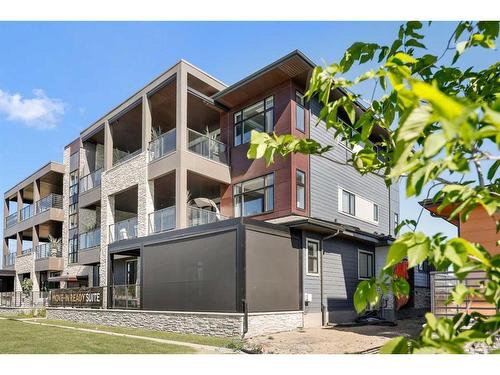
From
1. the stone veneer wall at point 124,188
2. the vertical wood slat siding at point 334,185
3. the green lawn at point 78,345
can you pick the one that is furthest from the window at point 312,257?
the stone veneer wall at point 124,188

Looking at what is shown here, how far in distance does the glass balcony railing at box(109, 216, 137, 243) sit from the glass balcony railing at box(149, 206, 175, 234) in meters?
1.56

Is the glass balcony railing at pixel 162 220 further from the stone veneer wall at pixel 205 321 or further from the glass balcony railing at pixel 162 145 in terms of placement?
the stone veneer wall at pixel 205 321

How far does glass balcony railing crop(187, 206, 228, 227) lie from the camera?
17781 mm

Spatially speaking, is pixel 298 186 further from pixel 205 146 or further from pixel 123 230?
pixel 123 230

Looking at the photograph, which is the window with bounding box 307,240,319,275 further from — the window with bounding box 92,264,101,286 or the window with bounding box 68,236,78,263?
the window with bounding box 68,236,78,263

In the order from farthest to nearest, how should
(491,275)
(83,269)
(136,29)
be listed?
(83,269), (136,29), (491,275)

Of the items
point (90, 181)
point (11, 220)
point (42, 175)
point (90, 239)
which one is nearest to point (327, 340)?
point (90, 239)

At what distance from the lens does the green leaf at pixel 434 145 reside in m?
1.42

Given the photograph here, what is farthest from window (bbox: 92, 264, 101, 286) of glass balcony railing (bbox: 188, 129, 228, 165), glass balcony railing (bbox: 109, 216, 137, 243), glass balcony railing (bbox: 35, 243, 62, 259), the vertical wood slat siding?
the vertical wood slat siding

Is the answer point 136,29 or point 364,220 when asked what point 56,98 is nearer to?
point 136,29

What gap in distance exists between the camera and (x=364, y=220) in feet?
69.9

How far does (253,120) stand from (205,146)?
2.28 m

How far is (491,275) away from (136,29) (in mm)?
5834
